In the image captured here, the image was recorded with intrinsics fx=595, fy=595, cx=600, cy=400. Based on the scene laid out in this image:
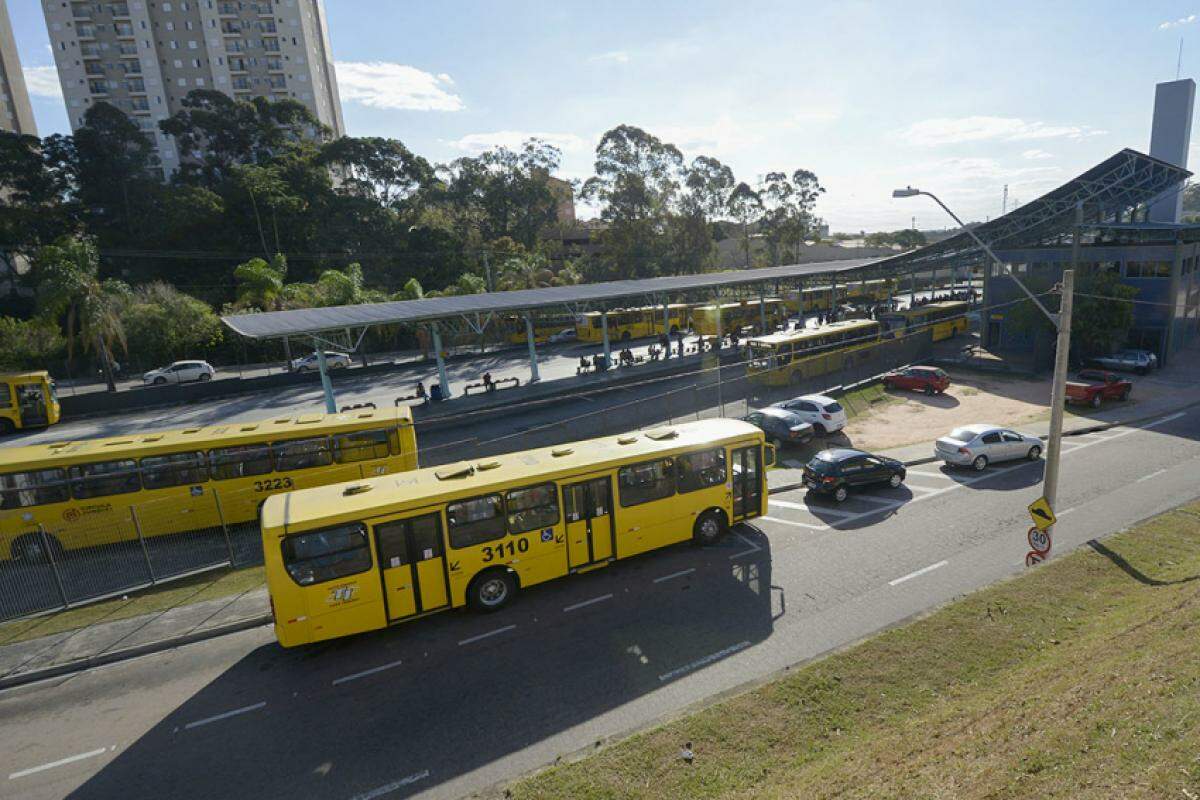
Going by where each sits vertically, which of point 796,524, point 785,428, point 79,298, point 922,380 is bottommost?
point 796,524

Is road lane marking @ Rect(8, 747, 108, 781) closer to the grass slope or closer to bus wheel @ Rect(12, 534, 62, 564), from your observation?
the grass slope

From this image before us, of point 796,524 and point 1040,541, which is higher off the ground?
point 1040,541

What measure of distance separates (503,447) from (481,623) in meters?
11.4

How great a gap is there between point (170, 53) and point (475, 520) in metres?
101

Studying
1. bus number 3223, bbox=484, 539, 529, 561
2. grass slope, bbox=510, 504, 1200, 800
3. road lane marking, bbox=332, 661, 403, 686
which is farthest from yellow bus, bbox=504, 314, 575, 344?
grass slope, bbox=510, 504, 1200, 800

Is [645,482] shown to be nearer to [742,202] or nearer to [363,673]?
[363,673]

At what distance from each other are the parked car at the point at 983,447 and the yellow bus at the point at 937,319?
22.6m

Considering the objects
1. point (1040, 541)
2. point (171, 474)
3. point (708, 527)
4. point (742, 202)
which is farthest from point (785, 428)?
point (742, 202)

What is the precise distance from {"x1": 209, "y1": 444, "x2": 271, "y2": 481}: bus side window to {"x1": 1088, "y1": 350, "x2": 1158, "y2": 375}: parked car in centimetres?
4203

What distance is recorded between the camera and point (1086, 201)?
3519 cm

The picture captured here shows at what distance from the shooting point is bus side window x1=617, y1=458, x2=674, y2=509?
1312cm

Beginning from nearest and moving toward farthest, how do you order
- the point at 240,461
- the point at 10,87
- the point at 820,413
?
the point at 240,461 < the point at 820,413 < the point at 10,87

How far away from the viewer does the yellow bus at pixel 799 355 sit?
30672 millimetres

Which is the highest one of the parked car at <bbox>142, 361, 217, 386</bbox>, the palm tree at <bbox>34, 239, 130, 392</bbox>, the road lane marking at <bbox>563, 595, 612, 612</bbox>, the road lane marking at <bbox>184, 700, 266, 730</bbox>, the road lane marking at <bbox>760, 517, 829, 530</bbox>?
the palm tree at <bbox>34, 239, 130, 392</bbox>
